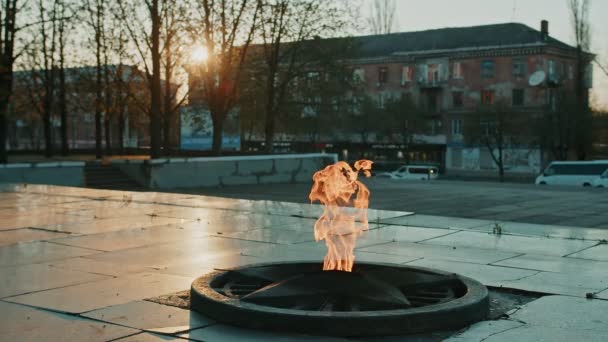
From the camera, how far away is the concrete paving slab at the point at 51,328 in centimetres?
529

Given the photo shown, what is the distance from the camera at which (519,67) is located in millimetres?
69875

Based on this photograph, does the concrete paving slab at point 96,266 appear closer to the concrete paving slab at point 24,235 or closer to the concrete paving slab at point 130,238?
the concrete paving slab at point 130,238

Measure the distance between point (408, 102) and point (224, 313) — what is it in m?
66.6

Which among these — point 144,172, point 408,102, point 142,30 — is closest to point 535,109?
point 408,102

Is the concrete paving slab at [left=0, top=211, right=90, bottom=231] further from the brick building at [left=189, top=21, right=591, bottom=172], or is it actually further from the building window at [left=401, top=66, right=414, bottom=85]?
the building window at [left=401, top=66, right=414, bottom=85]

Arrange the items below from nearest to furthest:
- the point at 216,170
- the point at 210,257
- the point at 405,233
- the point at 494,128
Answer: the point at 210,257, the point at 405,233, the point at 216,170, the point at 494,128

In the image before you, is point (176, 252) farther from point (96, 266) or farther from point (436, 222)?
point (436, 222)

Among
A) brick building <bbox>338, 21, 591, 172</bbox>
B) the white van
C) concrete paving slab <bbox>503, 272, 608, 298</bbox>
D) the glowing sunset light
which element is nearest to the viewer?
concrete paving slab <bbox>503, 272, 608, 298</bbox>

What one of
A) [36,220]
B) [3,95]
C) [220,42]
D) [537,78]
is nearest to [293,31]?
[220,42]

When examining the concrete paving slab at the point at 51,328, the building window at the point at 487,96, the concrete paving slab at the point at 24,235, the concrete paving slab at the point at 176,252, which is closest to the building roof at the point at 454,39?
the building window at the point at 487,96

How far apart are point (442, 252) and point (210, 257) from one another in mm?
2970

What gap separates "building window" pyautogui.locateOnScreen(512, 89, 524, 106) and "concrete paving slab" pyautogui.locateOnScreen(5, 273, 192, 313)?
2630 inches

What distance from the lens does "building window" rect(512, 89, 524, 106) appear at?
7019cm

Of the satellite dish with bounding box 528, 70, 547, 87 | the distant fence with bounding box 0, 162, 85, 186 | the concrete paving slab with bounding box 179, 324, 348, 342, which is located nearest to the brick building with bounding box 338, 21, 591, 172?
the satellite dish with bounding box 528, 70, 547, 87
